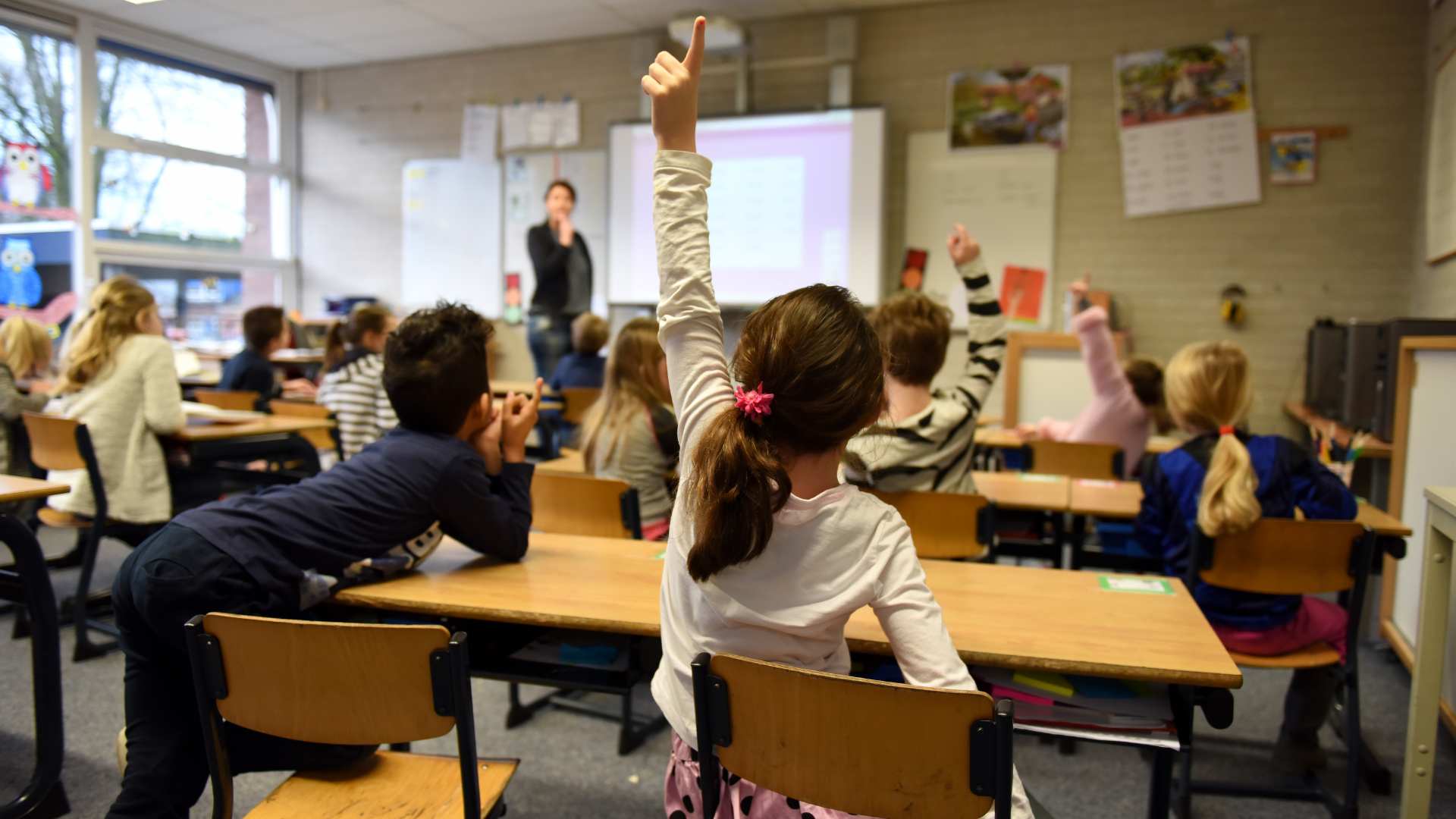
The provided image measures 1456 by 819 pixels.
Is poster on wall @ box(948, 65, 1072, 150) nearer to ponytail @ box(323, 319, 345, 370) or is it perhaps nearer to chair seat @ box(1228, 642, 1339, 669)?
ponytail @ box(323, 319, 345, 370)

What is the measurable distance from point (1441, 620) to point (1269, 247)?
14.0 feet

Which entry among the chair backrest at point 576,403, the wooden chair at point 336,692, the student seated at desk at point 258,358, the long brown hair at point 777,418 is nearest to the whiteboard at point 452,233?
the student seated at desk at point 258,358

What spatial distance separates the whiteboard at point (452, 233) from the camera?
7062 millimetres

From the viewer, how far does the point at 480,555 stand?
1.78m

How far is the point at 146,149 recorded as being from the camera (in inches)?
263

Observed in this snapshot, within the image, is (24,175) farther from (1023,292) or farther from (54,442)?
(1023,292)

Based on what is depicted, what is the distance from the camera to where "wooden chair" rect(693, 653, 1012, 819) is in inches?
37.3

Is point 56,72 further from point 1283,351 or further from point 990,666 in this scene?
point 1283,351

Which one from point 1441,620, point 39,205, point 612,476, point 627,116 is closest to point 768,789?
point 1441,620

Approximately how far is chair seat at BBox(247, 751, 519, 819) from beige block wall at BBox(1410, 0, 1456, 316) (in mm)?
4395

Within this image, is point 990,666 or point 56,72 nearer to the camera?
point 990,666

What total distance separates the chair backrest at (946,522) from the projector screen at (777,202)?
3815mm

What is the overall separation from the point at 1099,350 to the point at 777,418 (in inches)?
97.1

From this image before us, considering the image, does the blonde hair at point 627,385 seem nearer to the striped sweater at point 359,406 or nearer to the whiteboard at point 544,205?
the striped sweater at point 359,406
